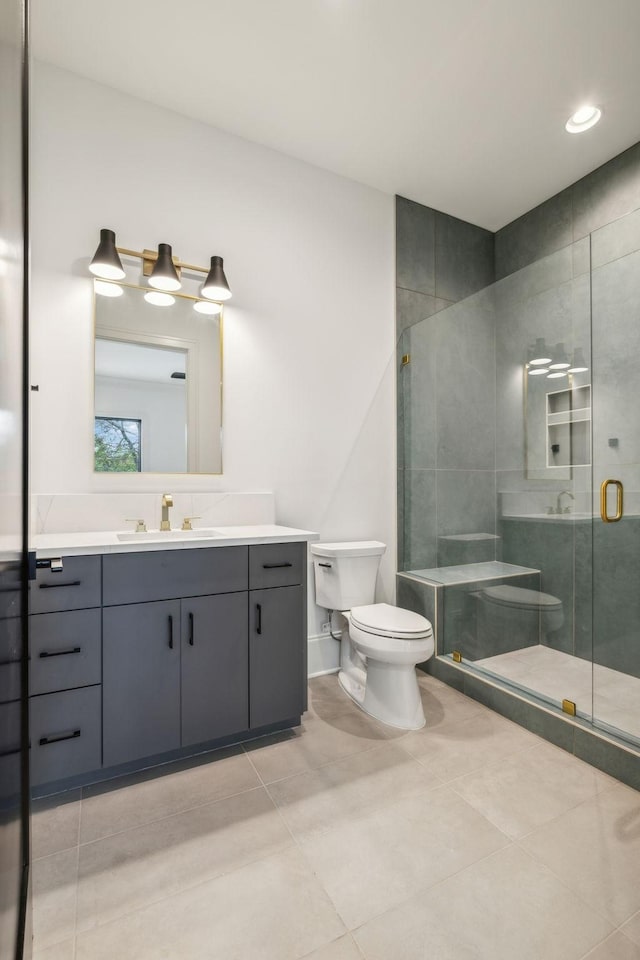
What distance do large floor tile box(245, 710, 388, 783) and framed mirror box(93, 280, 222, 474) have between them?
1.24 meters

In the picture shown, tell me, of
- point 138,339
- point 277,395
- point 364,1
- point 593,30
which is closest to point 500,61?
point 593,30

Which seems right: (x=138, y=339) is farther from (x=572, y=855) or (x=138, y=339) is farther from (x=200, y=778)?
(x=572, y=855)

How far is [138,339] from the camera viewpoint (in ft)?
7.14

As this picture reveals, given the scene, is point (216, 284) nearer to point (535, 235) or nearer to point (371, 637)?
point (371, 637)

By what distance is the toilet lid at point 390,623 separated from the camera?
2018mm

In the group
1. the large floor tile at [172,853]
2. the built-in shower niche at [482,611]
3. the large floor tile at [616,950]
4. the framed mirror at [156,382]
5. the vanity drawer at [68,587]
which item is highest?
the framed mirror at [156,382]

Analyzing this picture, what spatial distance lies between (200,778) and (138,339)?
6.10 ft

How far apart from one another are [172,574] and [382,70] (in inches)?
91.8

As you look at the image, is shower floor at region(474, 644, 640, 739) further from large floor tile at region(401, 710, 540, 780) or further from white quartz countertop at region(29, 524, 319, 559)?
white quartz countertop at region(29, 524, 319, 559)

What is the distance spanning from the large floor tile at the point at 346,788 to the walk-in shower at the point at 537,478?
715mm

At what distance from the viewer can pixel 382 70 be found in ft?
6.73

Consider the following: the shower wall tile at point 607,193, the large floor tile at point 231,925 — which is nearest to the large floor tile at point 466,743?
the large floor tile at point 231,925

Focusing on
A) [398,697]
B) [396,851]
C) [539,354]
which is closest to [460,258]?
[539,354]

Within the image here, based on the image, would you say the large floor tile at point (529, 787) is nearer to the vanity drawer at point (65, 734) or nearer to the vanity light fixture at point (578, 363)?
the vanity drawer at point (65, 734)
